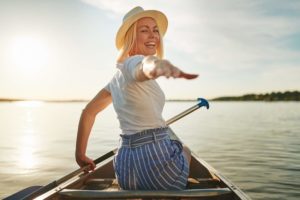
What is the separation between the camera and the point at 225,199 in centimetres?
373

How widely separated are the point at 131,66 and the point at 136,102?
0.50 metres

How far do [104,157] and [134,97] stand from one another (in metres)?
3.09

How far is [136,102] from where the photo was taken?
3119mm

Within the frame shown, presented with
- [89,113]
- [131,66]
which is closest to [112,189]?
[89,113]

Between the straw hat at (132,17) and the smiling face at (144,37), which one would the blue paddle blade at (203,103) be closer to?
the straw hat at (132,17)

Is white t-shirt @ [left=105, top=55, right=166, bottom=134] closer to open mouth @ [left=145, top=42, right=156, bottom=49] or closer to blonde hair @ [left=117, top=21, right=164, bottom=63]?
blonde hair @ [left=117, top=21, right=164, bottom=63]

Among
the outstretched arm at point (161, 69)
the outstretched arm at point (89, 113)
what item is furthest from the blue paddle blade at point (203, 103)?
the outstretched arm at point (161, 69)

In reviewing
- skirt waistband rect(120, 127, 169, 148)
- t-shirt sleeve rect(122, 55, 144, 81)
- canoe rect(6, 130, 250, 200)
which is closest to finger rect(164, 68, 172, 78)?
t-shirt sleeve rect(122, 55, 144, 81)

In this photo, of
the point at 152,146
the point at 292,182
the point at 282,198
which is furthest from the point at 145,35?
the point at 292,182

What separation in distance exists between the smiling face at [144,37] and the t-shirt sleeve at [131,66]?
0.47 m

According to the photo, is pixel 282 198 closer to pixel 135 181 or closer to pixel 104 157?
pixel 104 157

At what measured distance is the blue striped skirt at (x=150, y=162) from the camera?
3268 millimetres

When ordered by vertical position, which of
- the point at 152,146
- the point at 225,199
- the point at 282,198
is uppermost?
the point at 152,146

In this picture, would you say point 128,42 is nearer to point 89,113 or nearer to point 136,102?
point 136,102
